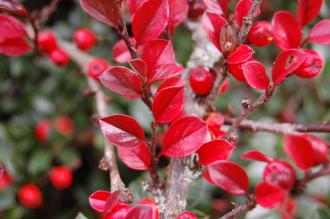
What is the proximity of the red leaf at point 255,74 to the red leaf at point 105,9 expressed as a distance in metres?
0.28

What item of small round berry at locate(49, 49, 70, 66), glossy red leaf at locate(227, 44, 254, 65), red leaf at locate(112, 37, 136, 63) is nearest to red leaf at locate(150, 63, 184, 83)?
glossy red leaf at locate(227, 44, 254, 65)

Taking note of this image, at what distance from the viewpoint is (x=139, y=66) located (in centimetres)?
85

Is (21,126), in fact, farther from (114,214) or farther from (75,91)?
(114,214)

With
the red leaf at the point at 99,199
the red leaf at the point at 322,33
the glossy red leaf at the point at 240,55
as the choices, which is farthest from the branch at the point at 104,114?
the red leaf at the point at 322,33

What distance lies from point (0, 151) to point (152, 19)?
3.44 ft

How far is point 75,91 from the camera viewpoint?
1.96 meters

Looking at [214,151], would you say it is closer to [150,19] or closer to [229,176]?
[229,176]

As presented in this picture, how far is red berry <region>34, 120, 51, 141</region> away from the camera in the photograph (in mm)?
1868

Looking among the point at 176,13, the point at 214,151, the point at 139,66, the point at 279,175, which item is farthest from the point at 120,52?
the point at 279,175

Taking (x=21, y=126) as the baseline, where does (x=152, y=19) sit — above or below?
above

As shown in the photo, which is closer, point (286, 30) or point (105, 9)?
point (105, 9)

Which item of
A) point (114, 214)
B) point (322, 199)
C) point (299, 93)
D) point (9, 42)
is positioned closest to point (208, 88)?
point (114, 214)

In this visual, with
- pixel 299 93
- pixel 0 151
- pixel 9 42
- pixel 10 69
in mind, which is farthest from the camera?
pixel 299 93

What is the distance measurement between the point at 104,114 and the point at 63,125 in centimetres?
61
